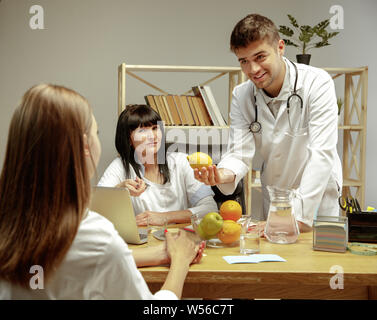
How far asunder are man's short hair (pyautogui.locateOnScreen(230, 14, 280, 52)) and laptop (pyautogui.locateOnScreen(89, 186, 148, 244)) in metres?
0.83

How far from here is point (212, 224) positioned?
4.81 ft

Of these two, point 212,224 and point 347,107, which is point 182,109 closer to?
point 347,107

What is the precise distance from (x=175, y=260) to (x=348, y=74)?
279 centimetres

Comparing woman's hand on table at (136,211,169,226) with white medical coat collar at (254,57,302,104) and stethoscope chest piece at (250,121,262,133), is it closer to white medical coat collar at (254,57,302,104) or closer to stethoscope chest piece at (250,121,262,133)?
stethoscope chest piece at (250,121,262,133)

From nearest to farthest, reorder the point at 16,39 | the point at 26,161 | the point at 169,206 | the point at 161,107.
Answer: the point at 26,161, the point at 169,206, the point at 161,107, the point at 16,39

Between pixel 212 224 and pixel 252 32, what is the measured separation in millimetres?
839

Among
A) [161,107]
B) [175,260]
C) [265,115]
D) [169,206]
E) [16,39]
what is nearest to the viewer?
[175,260]

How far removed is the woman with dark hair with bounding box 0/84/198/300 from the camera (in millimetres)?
894

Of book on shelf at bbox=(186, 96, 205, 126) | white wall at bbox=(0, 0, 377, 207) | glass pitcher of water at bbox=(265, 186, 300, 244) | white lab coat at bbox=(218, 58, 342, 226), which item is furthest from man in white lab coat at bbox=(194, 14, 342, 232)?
white wall at bbox=(0, 0, 377, 207)

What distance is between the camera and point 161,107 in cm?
314

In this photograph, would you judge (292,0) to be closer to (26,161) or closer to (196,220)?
(196,220)

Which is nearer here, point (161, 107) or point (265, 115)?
point (265, 115)

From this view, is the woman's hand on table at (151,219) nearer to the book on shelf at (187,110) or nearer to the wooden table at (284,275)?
the wooden table at (284,275)
